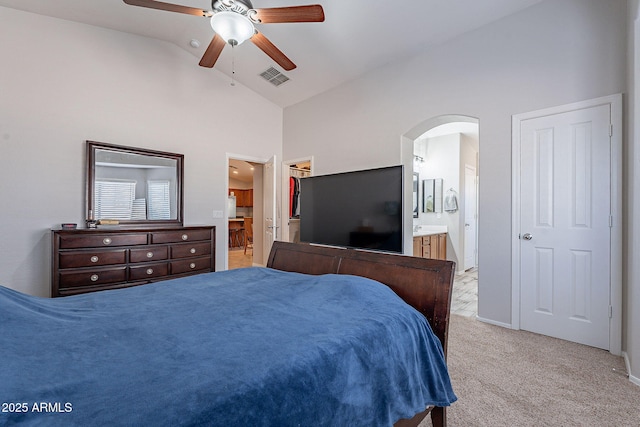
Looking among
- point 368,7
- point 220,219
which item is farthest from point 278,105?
point 368,7

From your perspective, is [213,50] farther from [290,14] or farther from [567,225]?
[567,225]

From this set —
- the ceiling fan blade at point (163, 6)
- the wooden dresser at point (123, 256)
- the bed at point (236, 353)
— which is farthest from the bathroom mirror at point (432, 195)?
the ceiling fan blade at point (163, 6)

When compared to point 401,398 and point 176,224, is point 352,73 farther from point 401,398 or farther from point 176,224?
point 401,398

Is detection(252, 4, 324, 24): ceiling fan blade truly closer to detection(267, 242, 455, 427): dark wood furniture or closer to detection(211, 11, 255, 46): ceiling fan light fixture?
detection(211, 11, 255, 46): ceiling fan light fixture

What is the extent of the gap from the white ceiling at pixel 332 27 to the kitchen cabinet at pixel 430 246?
8.66ft

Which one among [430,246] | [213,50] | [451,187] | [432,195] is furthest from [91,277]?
[451,187]

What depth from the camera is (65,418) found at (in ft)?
1.97

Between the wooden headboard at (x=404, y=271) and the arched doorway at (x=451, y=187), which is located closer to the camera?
the wooden headboard at (x=404, y=271)

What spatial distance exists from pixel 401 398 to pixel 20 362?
1263mm

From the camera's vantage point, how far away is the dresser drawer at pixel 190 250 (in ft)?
11.7

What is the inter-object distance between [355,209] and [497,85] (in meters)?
1.99

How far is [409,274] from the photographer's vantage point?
1596 mm

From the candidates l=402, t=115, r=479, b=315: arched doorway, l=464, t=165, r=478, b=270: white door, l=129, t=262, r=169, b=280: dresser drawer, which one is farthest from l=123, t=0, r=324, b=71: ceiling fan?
l=464, t=165, r=478, b=270: white door

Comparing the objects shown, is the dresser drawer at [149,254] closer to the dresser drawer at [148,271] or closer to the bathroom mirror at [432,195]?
the dresser drawer at [148,271]
